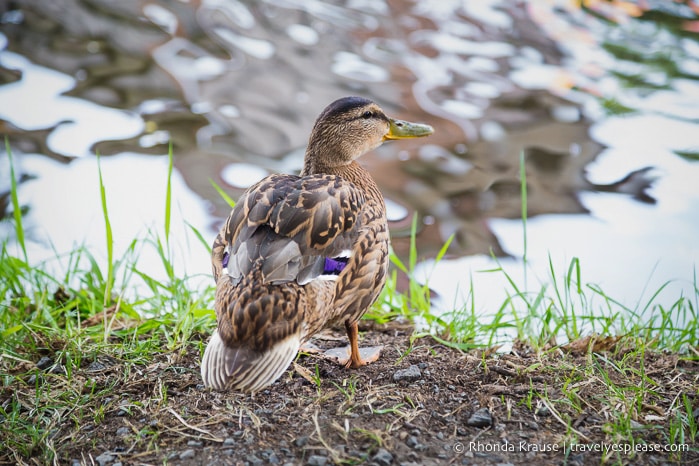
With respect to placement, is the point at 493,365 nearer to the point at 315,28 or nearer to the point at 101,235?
the point at 101,235

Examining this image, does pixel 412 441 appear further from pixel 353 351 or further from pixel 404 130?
pixel 404 130

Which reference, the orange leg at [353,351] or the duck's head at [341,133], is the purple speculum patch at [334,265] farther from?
the duck's head at [341,133]

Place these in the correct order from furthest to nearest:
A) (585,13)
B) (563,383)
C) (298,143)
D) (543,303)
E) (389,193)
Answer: (585,13), (298,143), (389,193), (543,303), (563,383)

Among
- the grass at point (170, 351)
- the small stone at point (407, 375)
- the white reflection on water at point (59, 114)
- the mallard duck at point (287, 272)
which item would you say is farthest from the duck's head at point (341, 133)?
the white reflection on water at point (59, 114)

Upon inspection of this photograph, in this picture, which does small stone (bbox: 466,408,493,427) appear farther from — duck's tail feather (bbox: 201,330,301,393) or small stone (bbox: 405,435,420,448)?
duck's tail feather (bbox: 201,330,301,393)

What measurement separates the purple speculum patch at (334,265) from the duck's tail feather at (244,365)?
34cm

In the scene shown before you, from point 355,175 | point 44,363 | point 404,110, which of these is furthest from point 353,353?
point 404,110

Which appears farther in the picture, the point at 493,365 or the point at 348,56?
the point at 348,56

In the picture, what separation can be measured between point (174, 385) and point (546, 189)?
3.56 meters

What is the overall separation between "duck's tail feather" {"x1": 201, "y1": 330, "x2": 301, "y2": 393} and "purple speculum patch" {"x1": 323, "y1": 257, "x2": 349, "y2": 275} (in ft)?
1.12

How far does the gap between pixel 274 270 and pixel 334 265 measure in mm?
300

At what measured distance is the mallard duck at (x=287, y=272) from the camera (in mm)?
2428

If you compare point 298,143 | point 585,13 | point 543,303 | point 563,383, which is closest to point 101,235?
point 298,143

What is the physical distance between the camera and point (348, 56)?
663cm
